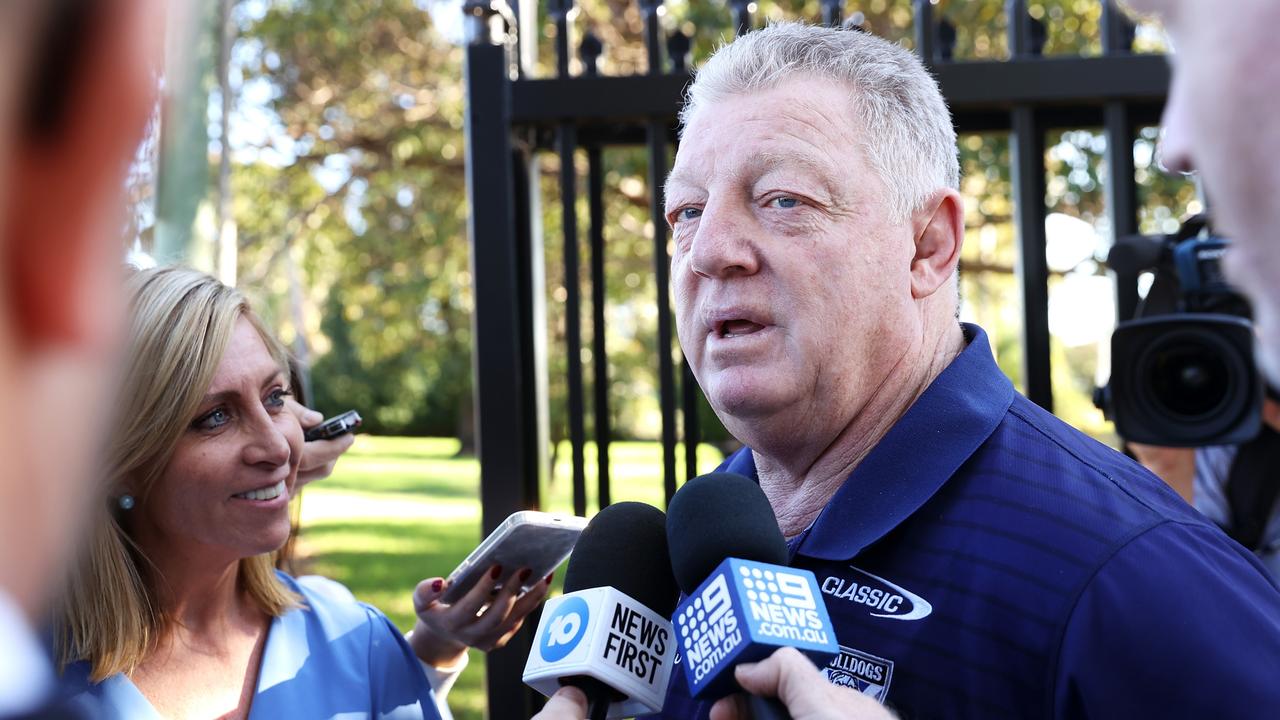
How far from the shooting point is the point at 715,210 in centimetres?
196

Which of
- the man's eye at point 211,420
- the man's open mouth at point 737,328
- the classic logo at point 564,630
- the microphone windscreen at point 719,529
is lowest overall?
the classic logo at point 564,630

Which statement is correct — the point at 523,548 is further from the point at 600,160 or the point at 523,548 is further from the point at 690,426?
the point at 600,160

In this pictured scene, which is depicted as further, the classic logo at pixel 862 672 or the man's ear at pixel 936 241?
the man's ear at pixel 936 241

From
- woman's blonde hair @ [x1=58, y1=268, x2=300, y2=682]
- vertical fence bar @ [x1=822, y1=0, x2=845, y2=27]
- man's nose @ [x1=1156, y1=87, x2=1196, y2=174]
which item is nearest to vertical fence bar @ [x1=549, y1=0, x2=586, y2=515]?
vertical fence bar @ [x1=822, y1=0, x2=845, y2=27]

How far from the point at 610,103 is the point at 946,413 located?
154 centimetres

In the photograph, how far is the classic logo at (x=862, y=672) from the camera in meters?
1.62

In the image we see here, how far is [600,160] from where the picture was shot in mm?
3156

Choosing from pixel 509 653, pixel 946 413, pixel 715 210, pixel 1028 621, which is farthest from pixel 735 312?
pixel 509 653

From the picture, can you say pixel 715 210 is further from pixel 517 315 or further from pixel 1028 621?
pixel 517 315

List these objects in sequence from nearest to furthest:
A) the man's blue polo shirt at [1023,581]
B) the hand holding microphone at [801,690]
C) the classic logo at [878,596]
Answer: the hand holding microphone at [801,690]
the man's blue polo shirt at [1023,581]
the classic logo at [878,596]

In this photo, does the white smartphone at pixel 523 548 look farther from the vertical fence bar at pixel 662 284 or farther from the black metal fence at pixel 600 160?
the vertical fence bar at pixel 662 284

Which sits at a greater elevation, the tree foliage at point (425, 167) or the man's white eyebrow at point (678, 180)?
the tree foliage at point (425, 167)

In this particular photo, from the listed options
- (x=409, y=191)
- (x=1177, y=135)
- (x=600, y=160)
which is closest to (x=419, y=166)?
(x=409, y=191)

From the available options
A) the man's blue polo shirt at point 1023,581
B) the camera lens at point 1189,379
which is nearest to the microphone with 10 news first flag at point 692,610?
the man's blue polo shirt at point 1023,581
